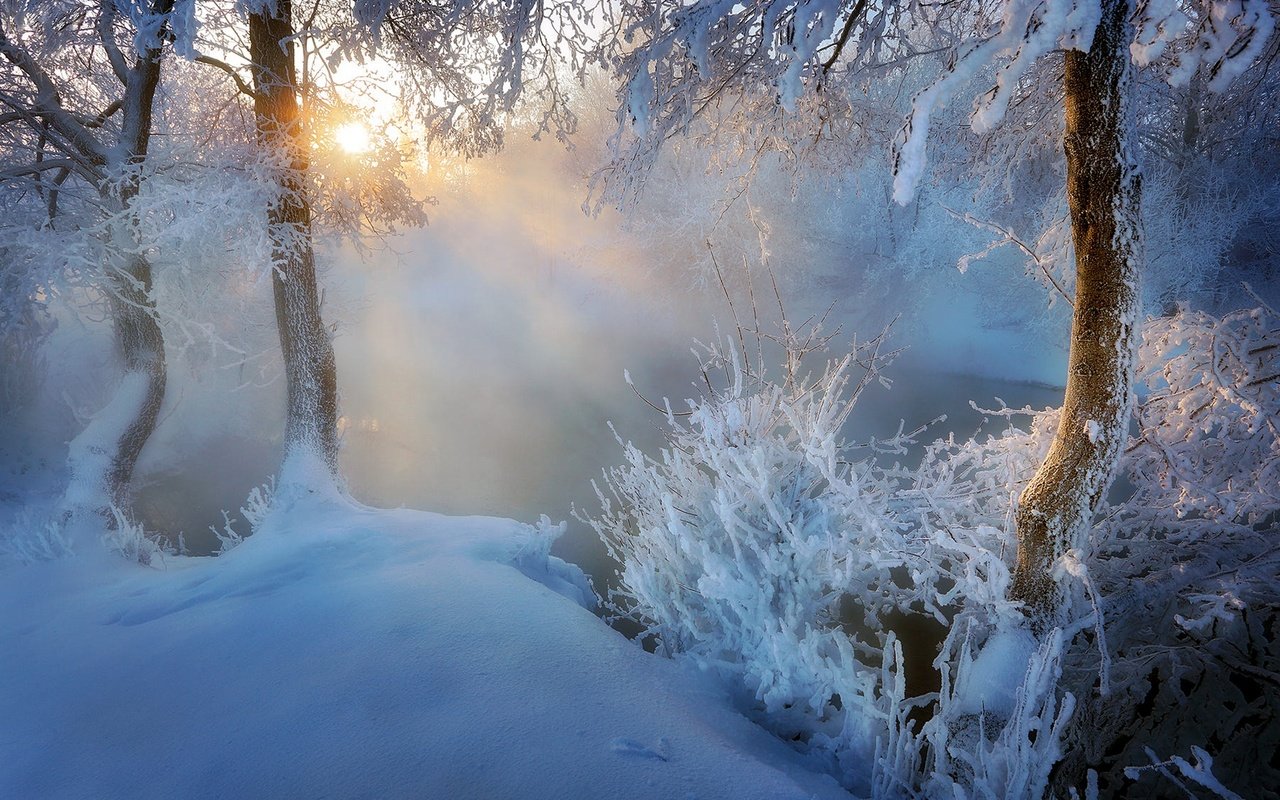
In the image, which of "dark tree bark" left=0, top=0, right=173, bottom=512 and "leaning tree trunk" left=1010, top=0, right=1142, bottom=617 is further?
"dark tree bark" left=0, top=0, right=173, bottom=512

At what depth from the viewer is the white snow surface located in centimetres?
220

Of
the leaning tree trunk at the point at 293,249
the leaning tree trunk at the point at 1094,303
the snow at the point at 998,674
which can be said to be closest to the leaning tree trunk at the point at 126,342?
the leaning tree trunk at the point at 293,249

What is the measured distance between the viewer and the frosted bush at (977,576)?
2904mm

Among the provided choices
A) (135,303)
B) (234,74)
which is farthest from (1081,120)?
(135,303)

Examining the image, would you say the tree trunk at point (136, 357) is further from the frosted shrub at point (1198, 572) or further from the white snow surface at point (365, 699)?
the frosted shrub at point (1198, 572)

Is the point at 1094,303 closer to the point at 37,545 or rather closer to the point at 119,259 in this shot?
the point at 119,259

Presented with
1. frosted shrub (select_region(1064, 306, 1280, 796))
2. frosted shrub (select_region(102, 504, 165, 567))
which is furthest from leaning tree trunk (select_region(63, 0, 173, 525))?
frosted shrub (select_region(1064, 306, 1280, 796))

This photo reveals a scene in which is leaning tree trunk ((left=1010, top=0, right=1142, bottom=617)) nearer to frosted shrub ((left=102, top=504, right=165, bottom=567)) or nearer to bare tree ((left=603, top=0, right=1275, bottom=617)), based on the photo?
bare tree ((left=603, top=0, right=1275, bottom=617))

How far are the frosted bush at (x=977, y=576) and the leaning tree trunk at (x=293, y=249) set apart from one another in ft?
15.5

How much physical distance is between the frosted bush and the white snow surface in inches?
17.9

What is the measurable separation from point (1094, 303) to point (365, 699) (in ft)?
13.0

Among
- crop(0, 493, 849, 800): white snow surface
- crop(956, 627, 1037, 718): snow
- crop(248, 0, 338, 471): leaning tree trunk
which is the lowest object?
crop(0, 493, 849, 800): white snow surface

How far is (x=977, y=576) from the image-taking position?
3.07 metres

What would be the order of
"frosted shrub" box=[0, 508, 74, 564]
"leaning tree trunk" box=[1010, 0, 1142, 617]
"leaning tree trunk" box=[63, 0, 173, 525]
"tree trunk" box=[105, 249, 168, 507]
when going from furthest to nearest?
"tree trunk" box=[105, 249, 168, 507], "leaning tree trunk" box=[63, 0, 173, 525], "frosted shrub" box=[0, 508, 74, 564], "leaning tree trunk" box=[1010, 0, 1142, 617]
